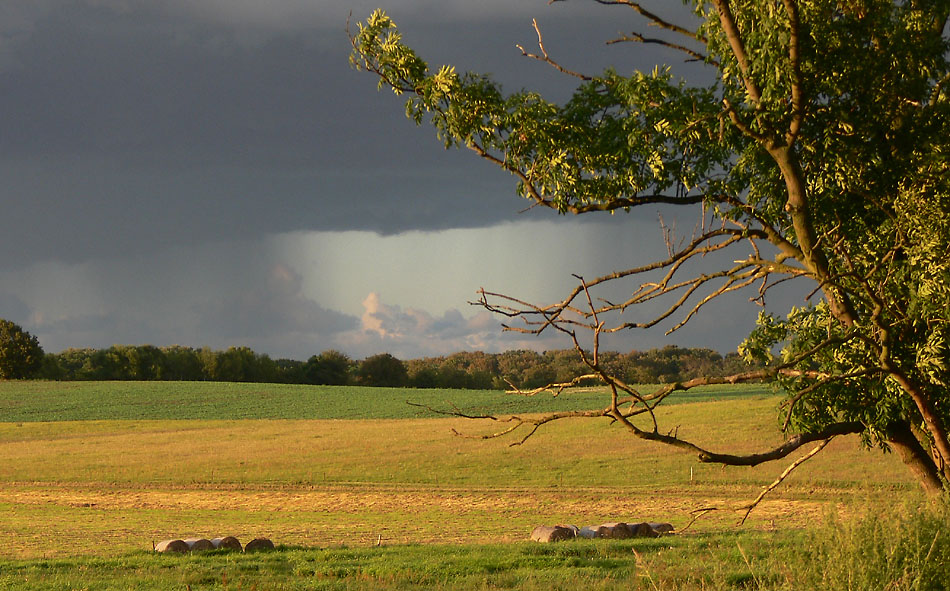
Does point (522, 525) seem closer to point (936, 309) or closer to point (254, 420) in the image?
A: point (936, 309)

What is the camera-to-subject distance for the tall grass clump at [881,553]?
28.9 feet

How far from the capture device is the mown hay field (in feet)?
84.9

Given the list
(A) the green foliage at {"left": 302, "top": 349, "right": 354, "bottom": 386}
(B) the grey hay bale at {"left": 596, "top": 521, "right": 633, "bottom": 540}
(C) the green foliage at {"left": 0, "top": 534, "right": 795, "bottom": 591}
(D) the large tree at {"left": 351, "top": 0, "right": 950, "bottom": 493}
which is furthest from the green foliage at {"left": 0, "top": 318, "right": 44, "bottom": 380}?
(D) the large tree at {"left": 351, "top": 0, "right": 950, "bottom": 493}

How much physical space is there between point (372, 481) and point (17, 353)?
8802 cm

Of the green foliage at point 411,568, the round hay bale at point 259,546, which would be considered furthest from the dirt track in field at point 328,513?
the green foliage at point 411,568

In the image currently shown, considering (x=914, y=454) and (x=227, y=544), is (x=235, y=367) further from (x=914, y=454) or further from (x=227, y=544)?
(x=914, y=454)

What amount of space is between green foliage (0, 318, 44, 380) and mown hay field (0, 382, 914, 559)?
4300cm

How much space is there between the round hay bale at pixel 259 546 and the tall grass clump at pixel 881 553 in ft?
43.9

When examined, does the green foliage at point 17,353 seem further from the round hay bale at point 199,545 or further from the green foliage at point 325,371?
the round hay bale at point 199,545

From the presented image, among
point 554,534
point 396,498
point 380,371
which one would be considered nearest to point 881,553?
point 554,534

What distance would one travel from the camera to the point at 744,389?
9969cm

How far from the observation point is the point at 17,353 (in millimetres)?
110688

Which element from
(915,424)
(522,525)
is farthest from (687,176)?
(522,525)

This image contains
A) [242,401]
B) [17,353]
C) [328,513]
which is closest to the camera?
[328,513]
